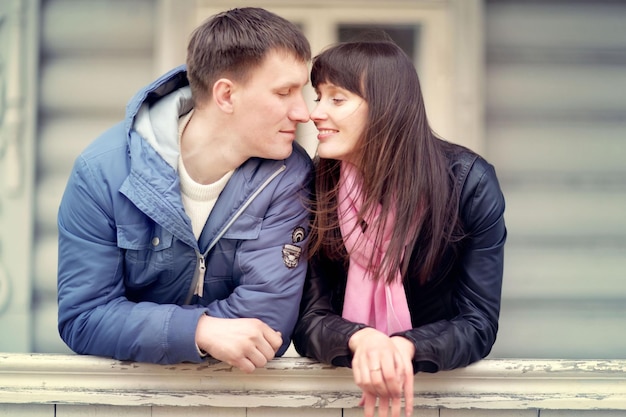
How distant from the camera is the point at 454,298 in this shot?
198 centimetres

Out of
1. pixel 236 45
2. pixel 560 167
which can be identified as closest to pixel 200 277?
pixel 236 45

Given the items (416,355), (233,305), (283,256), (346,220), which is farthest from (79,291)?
(416,355)

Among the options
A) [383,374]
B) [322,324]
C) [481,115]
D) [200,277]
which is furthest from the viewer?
[481,115]

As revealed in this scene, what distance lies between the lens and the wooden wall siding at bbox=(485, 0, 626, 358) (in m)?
3.33

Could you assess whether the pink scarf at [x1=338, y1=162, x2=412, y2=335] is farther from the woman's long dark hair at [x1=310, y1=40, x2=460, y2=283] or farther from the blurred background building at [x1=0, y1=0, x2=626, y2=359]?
the blurred background building at [x1=0, y1=0, x2=626, y2=359]

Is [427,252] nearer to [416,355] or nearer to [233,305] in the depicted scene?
[416,355]

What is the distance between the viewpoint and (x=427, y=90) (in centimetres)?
326

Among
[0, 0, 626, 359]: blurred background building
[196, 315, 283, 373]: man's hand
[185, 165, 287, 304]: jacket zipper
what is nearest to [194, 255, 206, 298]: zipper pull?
[185, 165, 287, 304]: jacket zipper

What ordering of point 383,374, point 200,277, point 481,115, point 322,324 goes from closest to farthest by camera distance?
point 383,374
point 322,324
point 200,277
point 481,115

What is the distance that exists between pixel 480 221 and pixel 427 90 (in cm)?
146

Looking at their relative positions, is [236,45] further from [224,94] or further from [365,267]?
[365,267]

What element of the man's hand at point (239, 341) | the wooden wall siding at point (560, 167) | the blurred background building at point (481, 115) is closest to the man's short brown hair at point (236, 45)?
A: the man's hand at point (239, 341)

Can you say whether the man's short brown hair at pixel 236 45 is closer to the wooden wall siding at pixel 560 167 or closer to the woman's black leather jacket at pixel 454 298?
the woman's black leather jacket at pixel 454 298

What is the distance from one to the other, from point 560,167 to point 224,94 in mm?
1856
